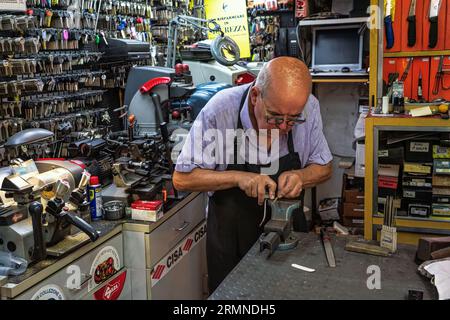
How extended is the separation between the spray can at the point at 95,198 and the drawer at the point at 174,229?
26 centimetres

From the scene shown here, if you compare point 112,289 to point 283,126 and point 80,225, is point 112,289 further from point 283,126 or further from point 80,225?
point 283,126

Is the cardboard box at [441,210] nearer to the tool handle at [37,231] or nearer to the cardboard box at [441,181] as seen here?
the cardboard box at [441,181]

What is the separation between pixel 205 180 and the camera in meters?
1.79

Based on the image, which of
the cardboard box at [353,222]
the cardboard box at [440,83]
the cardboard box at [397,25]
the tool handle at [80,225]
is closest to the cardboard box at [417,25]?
the cardboard box at [397,25]

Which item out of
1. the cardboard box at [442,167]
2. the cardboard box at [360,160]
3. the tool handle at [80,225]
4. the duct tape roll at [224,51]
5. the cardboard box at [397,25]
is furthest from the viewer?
the cardboard box at [360,160]

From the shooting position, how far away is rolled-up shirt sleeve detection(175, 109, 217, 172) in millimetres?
1812

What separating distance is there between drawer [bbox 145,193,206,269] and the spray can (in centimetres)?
26

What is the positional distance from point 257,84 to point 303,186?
1.42 feet

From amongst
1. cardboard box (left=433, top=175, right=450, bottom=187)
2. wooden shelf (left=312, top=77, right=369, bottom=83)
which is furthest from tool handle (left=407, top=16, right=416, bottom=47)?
cardboard box (left=433, top=175, right=450, bottom=187)

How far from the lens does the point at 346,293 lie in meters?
1.29

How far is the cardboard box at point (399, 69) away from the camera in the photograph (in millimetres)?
3453

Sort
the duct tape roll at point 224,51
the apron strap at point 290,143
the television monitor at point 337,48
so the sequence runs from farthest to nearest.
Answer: the television monitor at point 337,48 < the duct tape roll at point 224,51 < the apron strap at point 290,143
